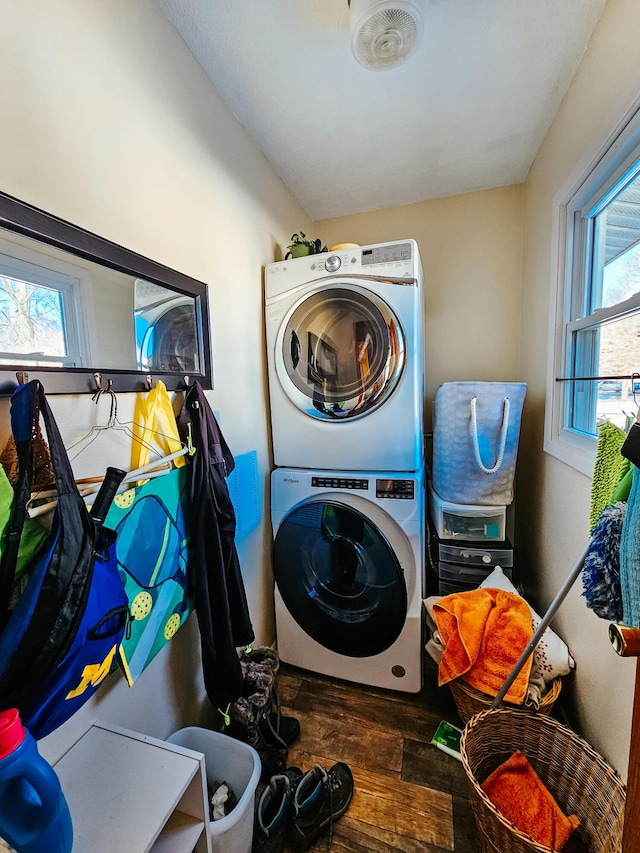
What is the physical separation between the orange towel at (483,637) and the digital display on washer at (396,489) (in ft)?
1.42

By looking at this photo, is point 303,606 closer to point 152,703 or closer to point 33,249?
point 152,703

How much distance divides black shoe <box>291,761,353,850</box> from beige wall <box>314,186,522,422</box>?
1.81 metres

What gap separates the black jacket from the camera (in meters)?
1.02

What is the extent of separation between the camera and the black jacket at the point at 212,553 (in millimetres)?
1021

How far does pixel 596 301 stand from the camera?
4.18 feet

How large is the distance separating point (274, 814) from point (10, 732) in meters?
0.99

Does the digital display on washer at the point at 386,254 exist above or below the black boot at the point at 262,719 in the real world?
above

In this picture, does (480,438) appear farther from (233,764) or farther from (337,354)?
(233,764)

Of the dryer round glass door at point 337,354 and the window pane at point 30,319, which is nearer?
the window pane at point 30,319

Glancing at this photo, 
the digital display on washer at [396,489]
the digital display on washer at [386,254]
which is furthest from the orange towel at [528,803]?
the digital display on washer at [386,254]

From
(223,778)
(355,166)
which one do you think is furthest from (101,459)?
(355,166)

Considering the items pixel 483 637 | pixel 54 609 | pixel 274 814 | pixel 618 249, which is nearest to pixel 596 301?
Answer: pixel 618 249

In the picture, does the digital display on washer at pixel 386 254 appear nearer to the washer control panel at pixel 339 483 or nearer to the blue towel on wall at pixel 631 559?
the washer control panel at pixel 339 483

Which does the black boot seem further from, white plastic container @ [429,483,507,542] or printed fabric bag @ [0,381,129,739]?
white plastic container @ [429,483,507,542]
